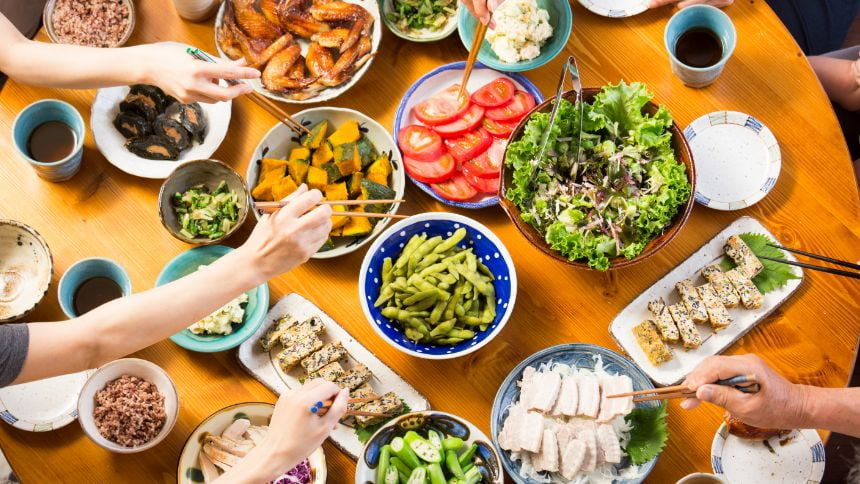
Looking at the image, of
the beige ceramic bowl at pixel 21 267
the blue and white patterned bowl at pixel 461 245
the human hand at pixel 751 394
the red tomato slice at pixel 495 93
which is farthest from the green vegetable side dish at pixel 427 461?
the beige ceramic bowl at pixel 21 267

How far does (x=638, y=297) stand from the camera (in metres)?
2.73

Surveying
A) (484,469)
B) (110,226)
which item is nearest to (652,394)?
(484,469)

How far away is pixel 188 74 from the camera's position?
2.38 metres

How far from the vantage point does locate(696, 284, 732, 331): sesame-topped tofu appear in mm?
2635

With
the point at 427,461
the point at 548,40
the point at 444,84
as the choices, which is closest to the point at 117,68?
the point at 444,84

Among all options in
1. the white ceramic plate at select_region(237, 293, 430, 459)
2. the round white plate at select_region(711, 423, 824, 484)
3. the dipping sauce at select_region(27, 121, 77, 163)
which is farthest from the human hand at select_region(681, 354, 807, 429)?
the dipping sauce at select_region(27, 121, 77, 163)

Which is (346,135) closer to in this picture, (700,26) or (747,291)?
(700,26)

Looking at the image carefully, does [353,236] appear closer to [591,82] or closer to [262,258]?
[262,258]

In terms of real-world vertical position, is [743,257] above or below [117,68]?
below

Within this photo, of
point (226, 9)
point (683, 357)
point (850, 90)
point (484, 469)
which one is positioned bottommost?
point (484, 469)

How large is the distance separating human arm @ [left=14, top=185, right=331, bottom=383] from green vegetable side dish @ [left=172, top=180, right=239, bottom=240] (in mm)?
532

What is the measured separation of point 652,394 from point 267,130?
167cm

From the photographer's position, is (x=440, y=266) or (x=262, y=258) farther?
(x=440, y=266)

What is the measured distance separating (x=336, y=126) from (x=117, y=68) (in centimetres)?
78
